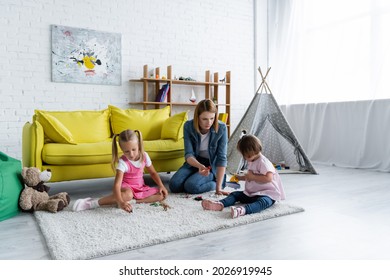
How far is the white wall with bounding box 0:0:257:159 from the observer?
4.11m

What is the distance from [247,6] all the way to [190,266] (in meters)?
5.18

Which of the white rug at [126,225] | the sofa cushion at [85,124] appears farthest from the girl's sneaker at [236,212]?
the sofa cushion at [85,124]

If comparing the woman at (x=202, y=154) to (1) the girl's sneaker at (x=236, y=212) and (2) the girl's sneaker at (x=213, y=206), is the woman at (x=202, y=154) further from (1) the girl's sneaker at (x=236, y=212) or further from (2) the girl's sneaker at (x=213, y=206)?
(1) the girl's sneaker at (x=236, y=212)

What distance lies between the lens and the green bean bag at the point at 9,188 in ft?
6.98

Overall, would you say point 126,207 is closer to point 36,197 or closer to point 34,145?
point 36,197

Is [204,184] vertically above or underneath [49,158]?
underneath

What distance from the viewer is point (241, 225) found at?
1.97 meters

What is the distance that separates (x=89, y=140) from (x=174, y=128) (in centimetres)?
79

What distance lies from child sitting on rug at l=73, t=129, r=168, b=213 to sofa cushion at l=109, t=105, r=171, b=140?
96 cm

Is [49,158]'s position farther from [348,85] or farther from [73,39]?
[348,85]

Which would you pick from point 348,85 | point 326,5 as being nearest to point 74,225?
point 348,85

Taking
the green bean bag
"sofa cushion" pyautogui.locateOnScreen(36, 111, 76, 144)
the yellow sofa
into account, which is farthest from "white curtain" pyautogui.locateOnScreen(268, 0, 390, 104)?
the green bean bag

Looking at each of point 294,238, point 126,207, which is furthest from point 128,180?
point 294,238

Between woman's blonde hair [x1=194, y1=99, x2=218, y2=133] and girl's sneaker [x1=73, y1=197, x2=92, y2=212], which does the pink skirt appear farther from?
woman's blonde hair [x1=194, y1=99, x2=218, y2=133]
